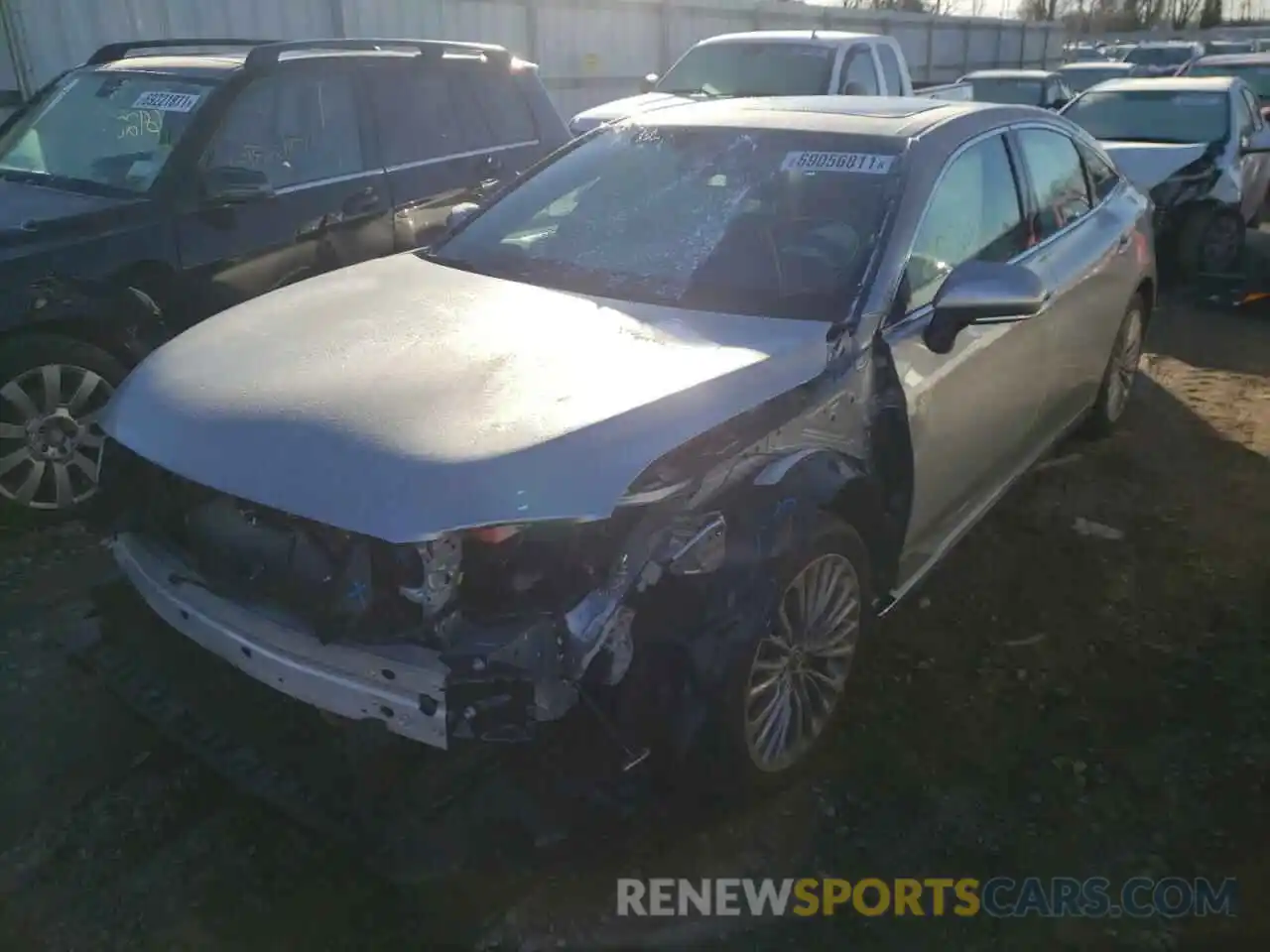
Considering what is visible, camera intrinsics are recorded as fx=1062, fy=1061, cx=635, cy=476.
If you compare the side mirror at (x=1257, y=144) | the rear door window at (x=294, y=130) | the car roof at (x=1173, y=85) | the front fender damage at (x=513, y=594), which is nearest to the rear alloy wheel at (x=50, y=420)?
the rear door window at (x=294, y=130)

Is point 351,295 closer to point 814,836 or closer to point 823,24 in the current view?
point 814,836

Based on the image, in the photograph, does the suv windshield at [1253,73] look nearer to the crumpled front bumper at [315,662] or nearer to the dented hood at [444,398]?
the dented hood at [444,398]

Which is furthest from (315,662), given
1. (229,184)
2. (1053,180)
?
(1053,180)

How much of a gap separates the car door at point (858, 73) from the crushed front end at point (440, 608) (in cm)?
850

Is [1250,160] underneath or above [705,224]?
underneath

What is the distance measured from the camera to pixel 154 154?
491cm

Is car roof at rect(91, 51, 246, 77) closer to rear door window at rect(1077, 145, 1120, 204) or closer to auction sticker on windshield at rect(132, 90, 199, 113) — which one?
auction sticker on windshield at rect(132, 90, 199, 113)

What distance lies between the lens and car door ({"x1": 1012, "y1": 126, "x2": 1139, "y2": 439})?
4.18 m

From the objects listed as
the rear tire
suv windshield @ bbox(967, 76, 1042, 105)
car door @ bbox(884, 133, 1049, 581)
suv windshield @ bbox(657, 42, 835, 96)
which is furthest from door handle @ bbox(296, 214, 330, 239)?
suv windshield @ bbox(967, 76, 1042, 105)

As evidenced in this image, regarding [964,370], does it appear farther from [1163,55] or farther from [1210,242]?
[1163,55]

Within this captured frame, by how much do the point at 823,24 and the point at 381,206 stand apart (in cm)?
1771

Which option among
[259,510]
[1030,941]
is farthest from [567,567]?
[1030,941]

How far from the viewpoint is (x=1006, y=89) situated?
1622 cm

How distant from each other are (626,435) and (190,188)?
3326 millimetres
